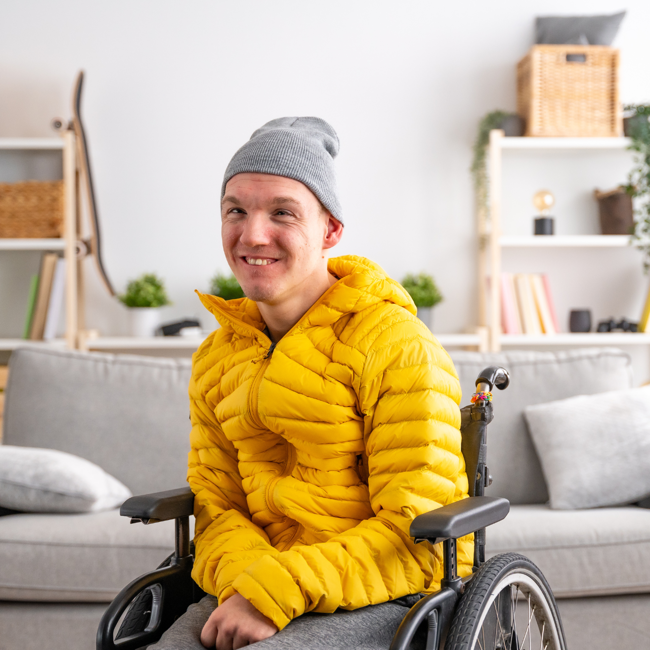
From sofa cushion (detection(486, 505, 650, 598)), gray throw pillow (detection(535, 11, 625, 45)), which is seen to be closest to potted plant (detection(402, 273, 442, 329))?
gray throw pillow (detection(535, 11, 625, 45))

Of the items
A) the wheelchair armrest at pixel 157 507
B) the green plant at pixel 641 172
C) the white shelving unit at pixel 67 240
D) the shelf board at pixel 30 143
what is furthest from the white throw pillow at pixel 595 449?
the shelf board at pixel 30 143

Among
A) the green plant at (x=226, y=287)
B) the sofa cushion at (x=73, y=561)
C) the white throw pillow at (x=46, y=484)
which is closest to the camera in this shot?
the sofa cushion at (x=73, y=561)

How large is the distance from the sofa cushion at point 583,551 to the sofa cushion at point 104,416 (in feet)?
3.24

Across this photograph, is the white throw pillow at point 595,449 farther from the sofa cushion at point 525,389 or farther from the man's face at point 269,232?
the man's face at point 269,232

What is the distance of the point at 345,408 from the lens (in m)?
1.07

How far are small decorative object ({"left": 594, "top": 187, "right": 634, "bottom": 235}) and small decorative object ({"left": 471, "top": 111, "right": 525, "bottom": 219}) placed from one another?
485 mm

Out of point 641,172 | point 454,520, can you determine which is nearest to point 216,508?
point 454,520

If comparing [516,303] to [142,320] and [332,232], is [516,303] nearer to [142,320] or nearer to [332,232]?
[142,320]

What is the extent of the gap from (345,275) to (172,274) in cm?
220

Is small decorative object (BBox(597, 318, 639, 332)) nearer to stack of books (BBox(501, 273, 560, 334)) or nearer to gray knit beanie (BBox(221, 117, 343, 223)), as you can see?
stack of books (BBox(501, 273, 560, 334))

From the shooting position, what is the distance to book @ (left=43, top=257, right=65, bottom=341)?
10.1 feet

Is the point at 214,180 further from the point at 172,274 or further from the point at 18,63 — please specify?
the point at 18,63

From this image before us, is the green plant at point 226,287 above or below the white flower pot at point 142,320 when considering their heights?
above

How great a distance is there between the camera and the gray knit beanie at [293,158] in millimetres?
1080
